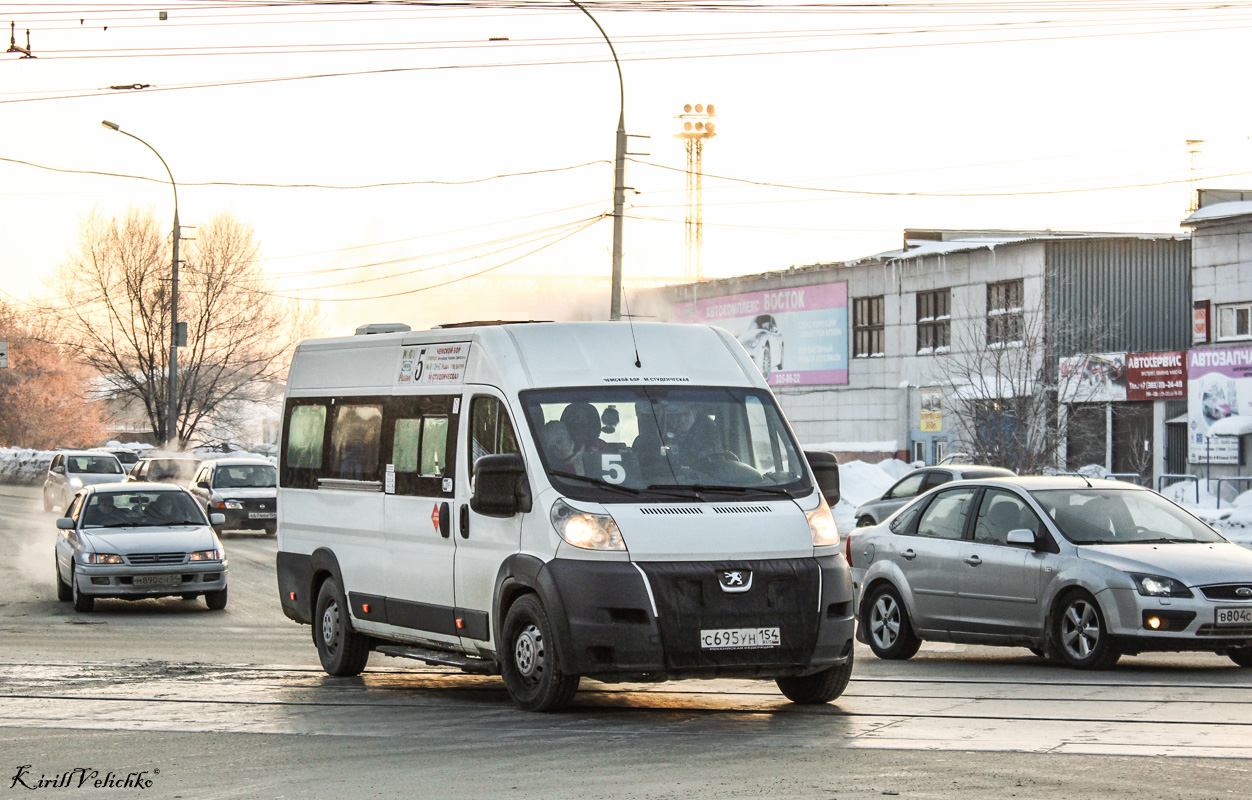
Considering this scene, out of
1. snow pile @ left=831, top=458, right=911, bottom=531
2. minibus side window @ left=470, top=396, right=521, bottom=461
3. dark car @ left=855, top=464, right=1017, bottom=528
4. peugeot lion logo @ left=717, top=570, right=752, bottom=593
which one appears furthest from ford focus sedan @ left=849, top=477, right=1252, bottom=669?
snow pile @ left=831, top=458, right=911, bottom=531

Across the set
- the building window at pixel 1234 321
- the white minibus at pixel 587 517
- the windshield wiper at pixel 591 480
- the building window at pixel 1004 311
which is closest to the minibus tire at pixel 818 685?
the white minibus at pixel 587 517

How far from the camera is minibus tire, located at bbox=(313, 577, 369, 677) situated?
484 inches

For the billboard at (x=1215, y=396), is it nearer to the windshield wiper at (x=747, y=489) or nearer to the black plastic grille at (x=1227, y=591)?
the black plastic grille at (x=1227, y=591)

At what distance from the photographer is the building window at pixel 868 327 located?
53.8 meters

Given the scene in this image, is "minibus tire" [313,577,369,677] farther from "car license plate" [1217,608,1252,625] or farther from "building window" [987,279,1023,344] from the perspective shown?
"building window" [987,279,1023,344]

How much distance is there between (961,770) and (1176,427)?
3693 cm

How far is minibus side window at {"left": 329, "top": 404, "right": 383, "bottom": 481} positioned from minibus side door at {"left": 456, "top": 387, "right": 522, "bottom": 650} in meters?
1.40

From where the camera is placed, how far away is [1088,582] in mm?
11906

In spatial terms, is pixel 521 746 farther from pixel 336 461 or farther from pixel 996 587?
pixel 996 587

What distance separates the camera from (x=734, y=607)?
374 inches

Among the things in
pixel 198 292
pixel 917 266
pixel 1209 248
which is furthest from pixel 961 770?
pixel 198 292

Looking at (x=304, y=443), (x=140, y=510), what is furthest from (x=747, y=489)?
(x=140, y=510)

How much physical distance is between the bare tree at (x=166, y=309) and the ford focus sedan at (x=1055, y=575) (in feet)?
165

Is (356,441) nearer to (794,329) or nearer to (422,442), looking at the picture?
(422,442)
